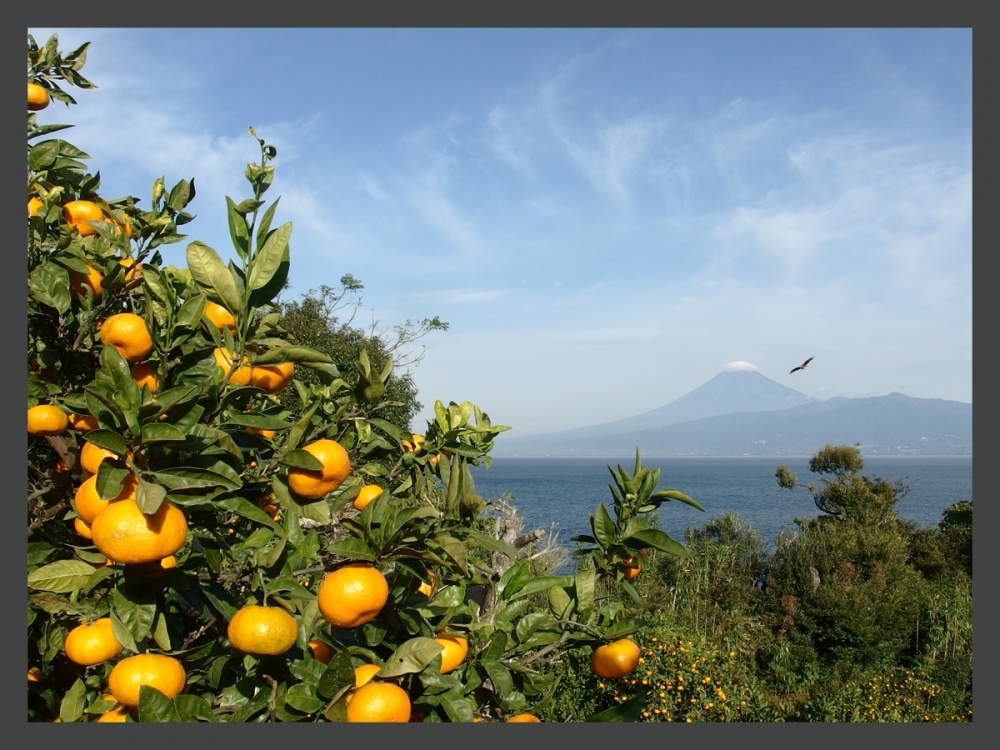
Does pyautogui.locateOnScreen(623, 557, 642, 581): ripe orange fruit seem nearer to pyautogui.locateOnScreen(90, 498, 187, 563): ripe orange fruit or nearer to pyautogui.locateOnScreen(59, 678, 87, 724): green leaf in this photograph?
pyautogui.locateOnScreen(90, 498, 187, 563): ripe orange fruit

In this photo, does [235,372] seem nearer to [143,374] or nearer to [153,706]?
[143,374]

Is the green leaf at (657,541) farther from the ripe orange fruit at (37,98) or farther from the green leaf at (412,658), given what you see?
the ripe orange fruit at (37,98)

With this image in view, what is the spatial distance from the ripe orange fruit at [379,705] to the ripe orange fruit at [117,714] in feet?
1.24

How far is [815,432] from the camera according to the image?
157 metres

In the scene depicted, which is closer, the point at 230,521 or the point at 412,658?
the point at 412,658

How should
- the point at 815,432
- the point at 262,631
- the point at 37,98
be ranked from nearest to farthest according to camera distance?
the point at 262,631, the point at 37,98, the point at 815,432

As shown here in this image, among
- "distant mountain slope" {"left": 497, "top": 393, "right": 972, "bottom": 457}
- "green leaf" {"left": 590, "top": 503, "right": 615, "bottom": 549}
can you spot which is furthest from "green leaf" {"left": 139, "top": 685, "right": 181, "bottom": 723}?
"distant mountain slope" {"left": 497, "top": 393, "right": 972, "bottom": 457}

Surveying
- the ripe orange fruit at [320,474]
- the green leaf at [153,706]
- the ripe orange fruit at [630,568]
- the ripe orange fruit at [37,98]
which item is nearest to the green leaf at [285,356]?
the ripe orange fruit at [320,474]

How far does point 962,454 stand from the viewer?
163 m

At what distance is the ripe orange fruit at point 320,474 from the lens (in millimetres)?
967

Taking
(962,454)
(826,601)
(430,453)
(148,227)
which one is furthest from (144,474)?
(962,454)

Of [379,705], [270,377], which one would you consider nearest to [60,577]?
[270,377]

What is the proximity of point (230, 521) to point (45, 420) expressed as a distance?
0.36 m

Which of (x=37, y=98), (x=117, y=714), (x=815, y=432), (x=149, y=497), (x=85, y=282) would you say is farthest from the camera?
(x=815, y=432)
